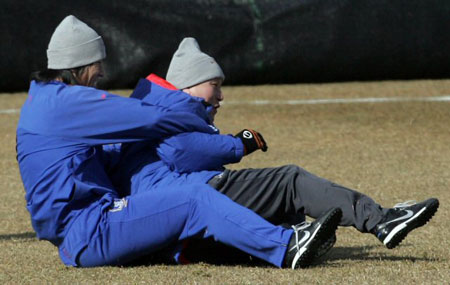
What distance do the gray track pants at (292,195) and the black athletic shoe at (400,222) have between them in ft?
0.15

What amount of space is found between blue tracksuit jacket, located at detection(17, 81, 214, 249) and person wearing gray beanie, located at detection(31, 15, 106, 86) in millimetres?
95

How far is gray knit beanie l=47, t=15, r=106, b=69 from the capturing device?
15.9 ft

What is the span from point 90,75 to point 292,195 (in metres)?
1.12

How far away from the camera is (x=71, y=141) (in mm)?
4715

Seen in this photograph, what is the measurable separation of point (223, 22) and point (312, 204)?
7.94 m

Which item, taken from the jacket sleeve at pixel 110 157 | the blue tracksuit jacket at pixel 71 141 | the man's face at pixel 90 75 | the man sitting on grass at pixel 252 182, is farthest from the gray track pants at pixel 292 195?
the man's face at pixel 90 75

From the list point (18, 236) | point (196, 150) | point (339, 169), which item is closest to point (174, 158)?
point (196, 150)

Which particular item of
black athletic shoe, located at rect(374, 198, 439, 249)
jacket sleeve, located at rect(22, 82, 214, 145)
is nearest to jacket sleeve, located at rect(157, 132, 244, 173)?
jacket sleeve, located at rect(22, 82, 214, 145)

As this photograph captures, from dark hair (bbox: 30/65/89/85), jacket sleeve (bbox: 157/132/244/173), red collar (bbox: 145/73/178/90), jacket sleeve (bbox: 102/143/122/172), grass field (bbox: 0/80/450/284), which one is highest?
dark hair (bbox: 30/65/89/85)

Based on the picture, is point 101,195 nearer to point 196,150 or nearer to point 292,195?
point 196,150

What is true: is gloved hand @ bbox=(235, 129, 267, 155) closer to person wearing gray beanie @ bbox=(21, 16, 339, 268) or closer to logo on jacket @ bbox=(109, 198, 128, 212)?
person wearing gray beanie @ bbox=(21, 16, 339, 268)

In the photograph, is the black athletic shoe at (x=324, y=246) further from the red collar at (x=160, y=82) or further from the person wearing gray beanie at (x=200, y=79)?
the red collar at (x=160, y=82)

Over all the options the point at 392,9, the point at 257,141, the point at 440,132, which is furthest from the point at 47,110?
the point at 392,9

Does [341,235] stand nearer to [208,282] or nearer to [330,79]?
[208,282]
